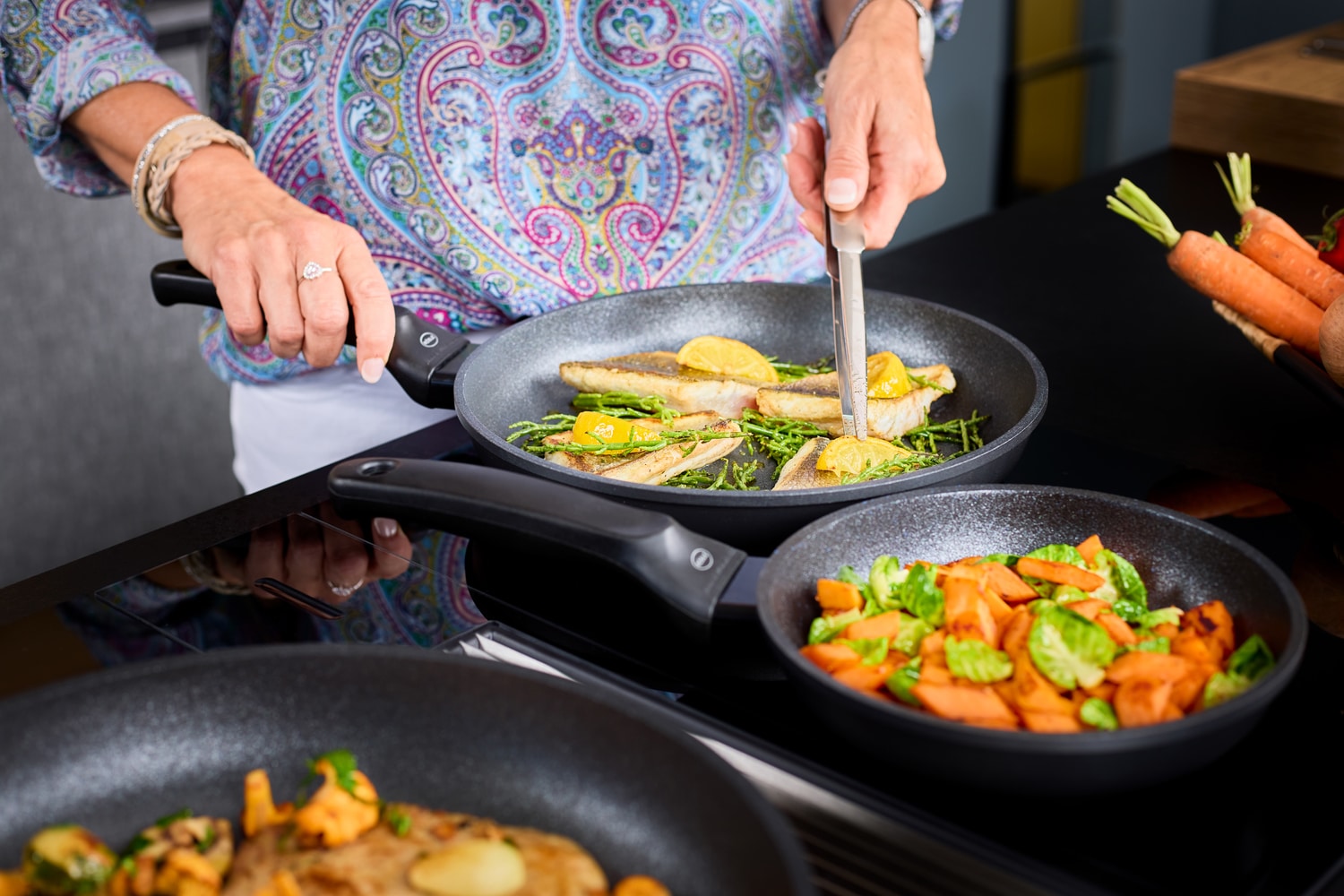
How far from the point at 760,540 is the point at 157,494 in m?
2.50

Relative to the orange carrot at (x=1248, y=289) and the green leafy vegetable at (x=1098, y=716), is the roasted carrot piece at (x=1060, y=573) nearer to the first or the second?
the green leafy vegetable at (x=1098, y=716)

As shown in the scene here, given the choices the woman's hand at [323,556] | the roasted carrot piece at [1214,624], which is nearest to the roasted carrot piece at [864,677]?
the roasted carrot piece at [1214,624]

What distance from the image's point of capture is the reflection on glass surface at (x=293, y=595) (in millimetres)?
979

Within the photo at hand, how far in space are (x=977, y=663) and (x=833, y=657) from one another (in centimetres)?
9

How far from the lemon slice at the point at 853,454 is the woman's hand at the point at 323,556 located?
37 cm

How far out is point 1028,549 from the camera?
3.21ft

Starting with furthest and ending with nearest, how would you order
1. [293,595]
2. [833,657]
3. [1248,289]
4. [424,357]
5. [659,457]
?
[1248,289] < [424,357] < [659,457] < [293,595] < [833,657]

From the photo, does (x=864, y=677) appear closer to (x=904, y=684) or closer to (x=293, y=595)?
(x=904, y=684)

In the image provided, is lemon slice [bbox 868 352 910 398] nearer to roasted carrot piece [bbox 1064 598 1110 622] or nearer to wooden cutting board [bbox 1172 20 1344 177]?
roasted carrot piece [bbox 1064 598 1110 622]

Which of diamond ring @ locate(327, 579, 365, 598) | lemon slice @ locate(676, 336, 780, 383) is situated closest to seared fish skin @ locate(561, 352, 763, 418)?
lemon slice @ locate(676, 336, 780, 383)

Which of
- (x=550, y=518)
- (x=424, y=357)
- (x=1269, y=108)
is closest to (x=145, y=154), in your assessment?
(x=424, y=357)

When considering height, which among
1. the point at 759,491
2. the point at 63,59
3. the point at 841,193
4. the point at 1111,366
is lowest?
the point at 1111,366

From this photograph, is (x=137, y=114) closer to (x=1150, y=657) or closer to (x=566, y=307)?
(x=566, y=307)

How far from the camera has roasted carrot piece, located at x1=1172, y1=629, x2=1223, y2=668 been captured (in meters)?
0.81
